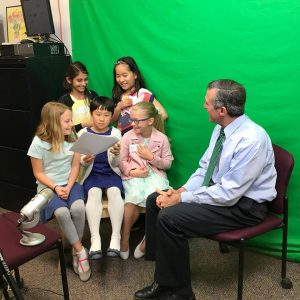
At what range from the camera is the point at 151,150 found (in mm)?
2703

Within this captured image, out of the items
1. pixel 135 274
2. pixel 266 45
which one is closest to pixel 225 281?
pixel 135 274

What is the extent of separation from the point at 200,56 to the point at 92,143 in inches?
37.6

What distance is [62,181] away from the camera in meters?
2.55

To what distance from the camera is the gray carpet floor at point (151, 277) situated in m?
2.26

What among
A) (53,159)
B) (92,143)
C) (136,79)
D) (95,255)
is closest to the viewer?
(92,143)

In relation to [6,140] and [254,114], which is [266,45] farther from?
[6,140]

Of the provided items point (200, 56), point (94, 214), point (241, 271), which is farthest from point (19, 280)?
point (200, 56)

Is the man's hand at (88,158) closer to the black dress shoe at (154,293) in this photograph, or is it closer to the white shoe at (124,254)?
the white shoe at (124,254)

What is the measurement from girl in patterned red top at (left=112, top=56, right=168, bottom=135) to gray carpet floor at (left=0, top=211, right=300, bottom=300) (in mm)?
1011

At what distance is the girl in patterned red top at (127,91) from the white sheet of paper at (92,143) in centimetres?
57

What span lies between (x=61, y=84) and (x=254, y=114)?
1691 mm

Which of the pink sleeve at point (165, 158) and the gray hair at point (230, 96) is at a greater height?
the gray hair at point (230, 96)

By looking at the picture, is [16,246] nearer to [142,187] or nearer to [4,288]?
[4,288]

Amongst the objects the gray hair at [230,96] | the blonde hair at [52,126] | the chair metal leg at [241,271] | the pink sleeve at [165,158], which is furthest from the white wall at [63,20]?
the chair metal leg at [241,271]
